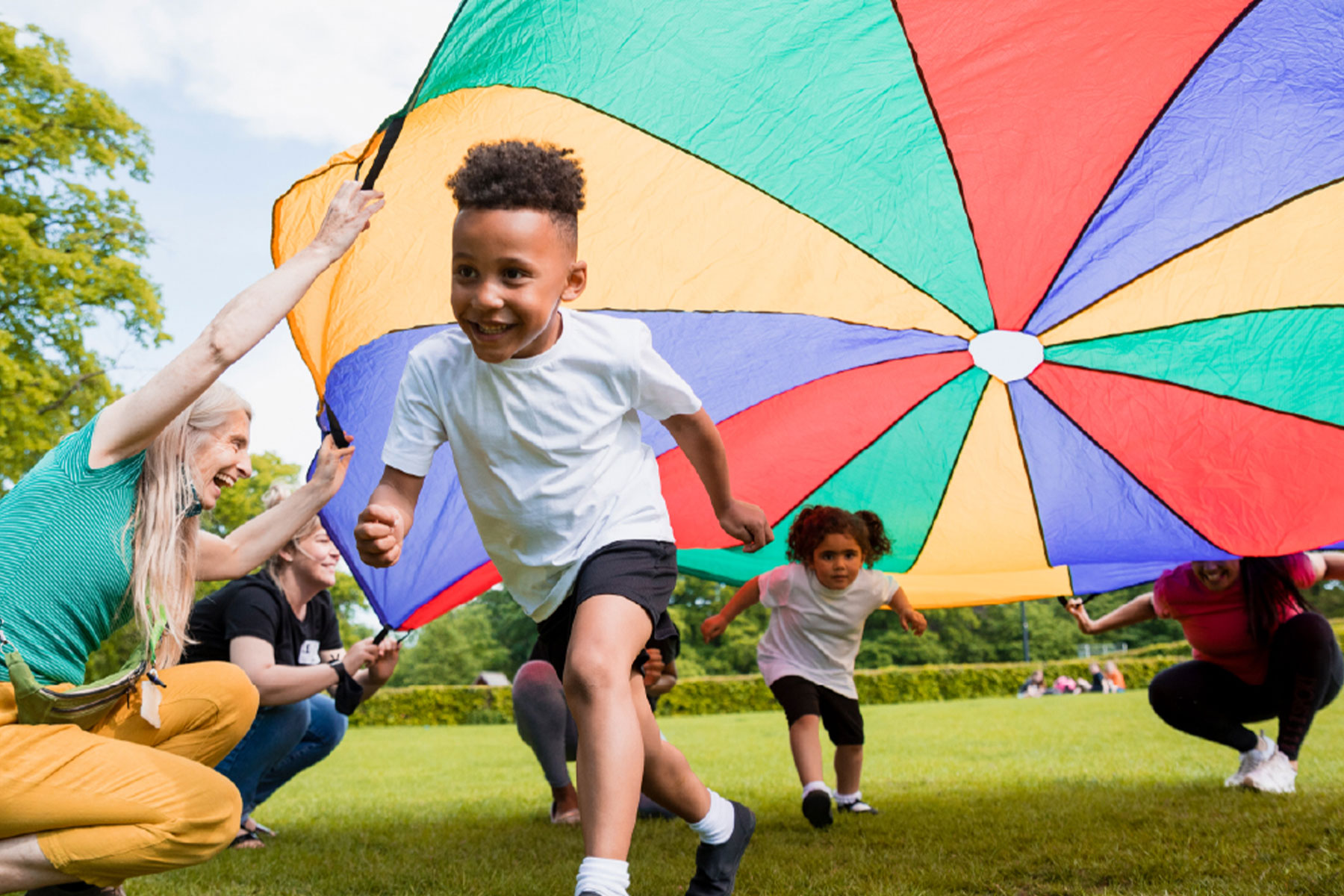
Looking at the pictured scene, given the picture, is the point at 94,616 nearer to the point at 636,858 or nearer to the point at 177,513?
the point at 177,513

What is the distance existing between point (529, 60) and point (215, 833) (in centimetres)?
198

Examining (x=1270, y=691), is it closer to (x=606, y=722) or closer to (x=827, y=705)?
(x=827, y=705)

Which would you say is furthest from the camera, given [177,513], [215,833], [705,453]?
[705,453]

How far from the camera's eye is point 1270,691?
3.88 m

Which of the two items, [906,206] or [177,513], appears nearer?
[177,513]

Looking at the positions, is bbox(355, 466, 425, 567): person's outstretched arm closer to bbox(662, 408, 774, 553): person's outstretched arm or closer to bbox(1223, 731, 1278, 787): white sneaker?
bbox(662, 408, 774, 553): person's outstretched arm

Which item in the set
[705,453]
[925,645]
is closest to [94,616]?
[705,453]

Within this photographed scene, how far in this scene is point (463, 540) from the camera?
12.0ft

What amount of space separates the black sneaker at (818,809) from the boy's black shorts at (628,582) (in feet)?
4.77

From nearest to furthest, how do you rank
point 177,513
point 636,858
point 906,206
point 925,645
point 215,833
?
point 215,833 < point 177,513 < point 636,858 < point 906,206 < point 925,645

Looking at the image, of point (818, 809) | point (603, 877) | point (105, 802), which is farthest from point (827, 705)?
point (105, 802)

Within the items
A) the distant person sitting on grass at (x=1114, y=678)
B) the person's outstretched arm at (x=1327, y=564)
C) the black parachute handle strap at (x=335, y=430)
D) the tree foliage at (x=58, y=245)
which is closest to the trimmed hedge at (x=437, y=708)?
the tree foliage at (x=58, y=245)

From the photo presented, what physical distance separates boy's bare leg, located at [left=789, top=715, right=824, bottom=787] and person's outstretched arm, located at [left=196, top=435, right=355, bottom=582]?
5.90 feet

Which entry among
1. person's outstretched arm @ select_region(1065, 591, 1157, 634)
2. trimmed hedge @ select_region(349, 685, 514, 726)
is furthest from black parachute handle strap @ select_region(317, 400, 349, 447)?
trimmed hedge @ select_region(349, 685, 514, 726)
